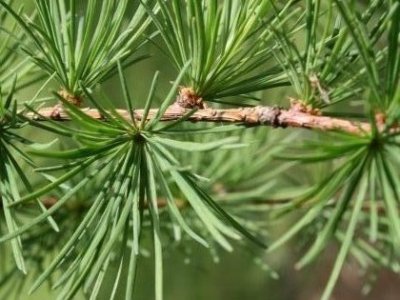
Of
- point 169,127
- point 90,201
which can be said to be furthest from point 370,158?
point 90,201

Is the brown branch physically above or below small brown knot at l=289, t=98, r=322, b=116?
below

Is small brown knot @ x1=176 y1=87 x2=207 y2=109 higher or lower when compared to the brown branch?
higher

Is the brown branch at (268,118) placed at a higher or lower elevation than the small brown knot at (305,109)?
lower

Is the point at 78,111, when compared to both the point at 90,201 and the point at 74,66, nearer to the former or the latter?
the point at 74,66

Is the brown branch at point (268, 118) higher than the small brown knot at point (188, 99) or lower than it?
lower
